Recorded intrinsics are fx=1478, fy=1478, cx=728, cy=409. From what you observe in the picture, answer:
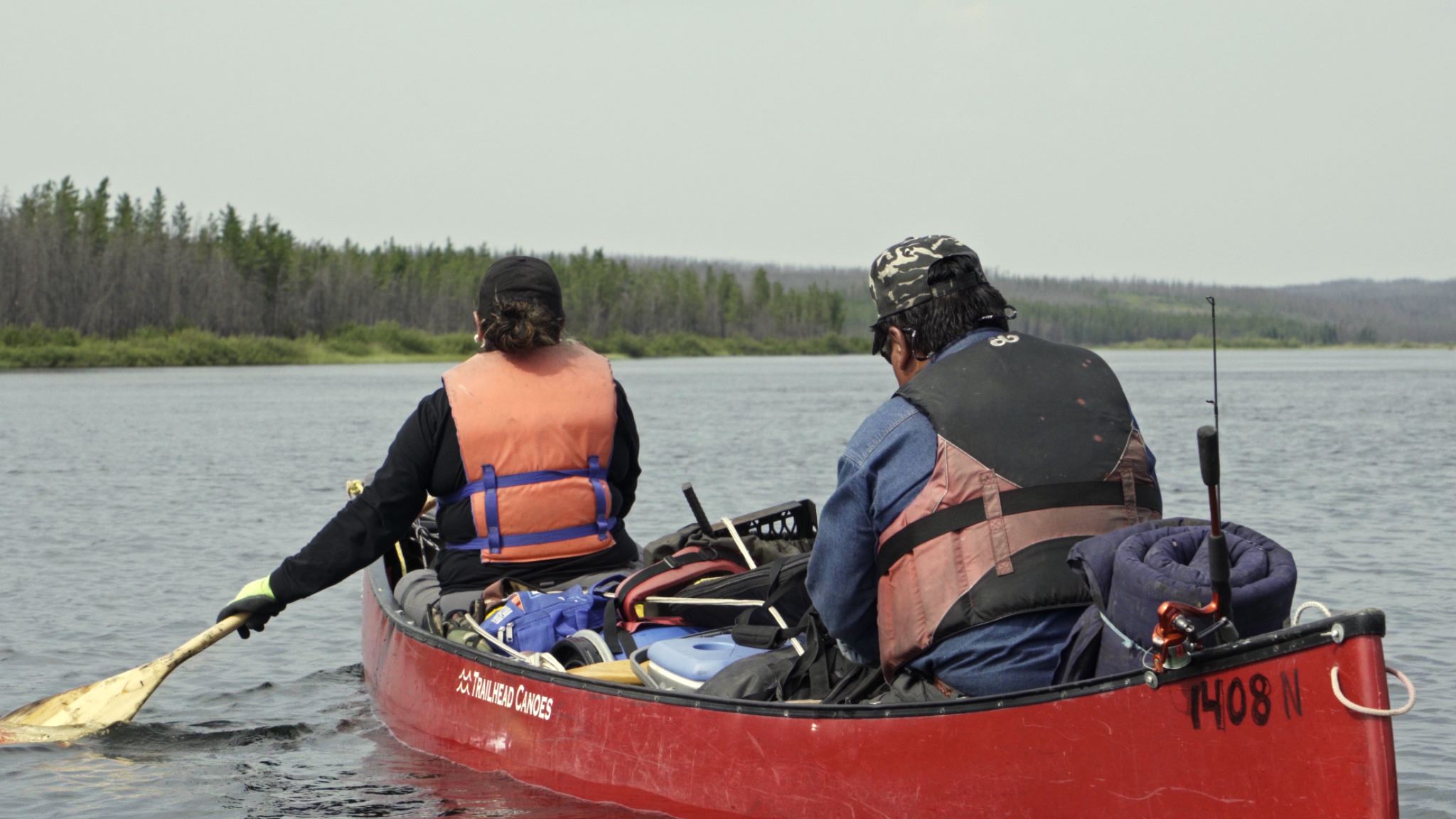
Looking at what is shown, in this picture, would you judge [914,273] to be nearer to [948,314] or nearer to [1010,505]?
[948,314]

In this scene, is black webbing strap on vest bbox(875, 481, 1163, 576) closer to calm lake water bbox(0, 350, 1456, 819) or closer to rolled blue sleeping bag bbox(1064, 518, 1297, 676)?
rolled blue sleeping bag bbox(1064, 518, 1297, 676)

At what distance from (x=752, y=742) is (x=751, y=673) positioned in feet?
0.81

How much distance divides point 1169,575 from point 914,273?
3.94ft

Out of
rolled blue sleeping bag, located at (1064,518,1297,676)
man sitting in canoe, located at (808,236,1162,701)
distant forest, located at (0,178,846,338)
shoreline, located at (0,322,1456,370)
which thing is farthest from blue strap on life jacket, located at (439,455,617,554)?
distant forest, located at (0,178,846,338)

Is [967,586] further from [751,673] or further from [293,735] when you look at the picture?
[293,735]

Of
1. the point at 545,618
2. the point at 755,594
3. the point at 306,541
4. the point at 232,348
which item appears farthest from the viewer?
the point at 232,348

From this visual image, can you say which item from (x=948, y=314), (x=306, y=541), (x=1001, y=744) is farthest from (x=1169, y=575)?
(x=306, y=541)

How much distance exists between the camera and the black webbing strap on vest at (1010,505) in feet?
13.2

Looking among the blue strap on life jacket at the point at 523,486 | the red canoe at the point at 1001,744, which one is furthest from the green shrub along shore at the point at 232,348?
the red canoe at the point at 1001,744

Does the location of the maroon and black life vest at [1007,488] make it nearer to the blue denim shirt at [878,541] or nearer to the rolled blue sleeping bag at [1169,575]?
the blue denim shirt at [878,541]

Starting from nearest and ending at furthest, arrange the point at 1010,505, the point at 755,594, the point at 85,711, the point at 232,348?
the point at 1010,505, the point at 755,594, the point at 85,711, the point at 232,348

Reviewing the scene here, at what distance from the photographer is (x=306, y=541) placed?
51.4 feet

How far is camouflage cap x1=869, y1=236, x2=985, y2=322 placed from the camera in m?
4.30

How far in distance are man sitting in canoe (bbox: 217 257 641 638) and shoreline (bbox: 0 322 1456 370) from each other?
164 ft
